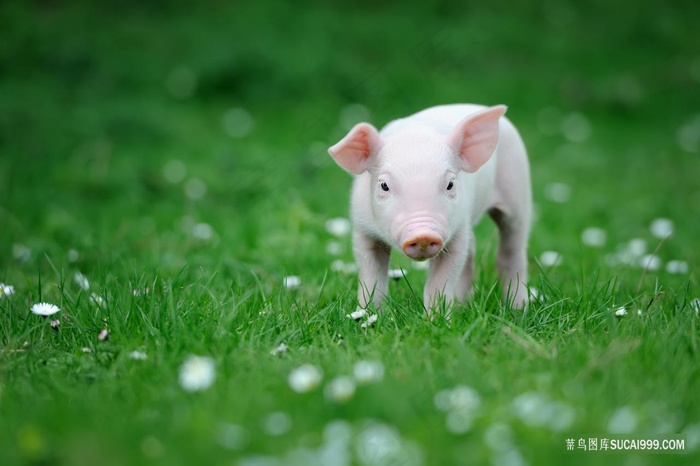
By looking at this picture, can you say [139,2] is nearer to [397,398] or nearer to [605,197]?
[605,197]

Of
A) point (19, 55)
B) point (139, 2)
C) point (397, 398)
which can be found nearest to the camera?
point (397, 398)

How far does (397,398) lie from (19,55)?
328 inches

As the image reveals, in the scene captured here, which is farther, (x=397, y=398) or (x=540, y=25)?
(x=540, y=25)

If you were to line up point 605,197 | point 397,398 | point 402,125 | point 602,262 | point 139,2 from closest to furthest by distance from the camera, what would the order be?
point 397,398 → point 402,125 → point 602,262 → point 605,197 → point 139,2

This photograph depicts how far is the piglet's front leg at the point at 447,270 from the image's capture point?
334cm

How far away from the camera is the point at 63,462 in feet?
6.98

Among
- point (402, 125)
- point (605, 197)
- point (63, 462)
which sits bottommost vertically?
point (605, 197)

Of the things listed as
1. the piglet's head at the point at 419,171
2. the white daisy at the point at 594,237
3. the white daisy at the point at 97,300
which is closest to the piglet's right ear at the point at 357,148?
the piglet's head at the point at 419,171

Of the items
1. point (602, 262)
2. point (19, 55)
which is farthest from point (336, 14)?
point (602, 262)

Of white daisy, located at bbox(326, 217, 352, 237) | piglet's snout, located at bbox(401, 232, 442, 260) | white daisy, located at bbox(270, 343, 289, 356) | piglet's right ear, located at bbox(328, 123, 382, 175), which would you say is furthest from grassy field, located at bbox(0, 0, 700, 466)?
piglet's right ear, located at bbox(328, 123, 382, 175)

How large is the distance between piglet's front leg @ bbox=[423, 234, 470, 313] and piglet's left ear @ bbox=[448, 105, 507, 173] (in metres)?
0.32

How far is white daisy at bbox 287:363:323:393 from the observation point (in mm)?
2424

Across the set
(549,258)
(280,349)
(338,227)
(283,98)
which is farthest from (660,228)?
(283,98)

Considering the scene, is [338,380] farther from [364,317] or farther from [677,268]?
[677,268]
